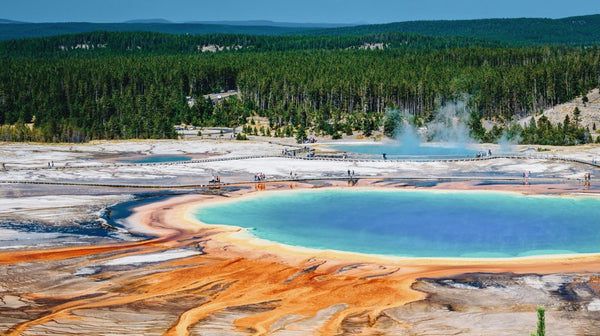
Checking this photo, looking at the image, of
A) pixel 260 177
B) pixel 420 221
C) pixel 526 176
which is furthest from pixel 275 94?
pixel 420 221

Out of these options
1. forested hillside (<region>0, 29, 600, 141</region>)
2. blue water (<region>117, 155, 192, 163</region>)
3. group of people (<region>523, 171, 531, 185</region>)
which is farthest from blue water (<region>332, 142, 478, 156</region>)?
blue water (<region>117, 155, 192, 163</region>)

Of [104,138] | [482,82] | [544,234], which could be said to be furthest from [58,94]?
[544,234]

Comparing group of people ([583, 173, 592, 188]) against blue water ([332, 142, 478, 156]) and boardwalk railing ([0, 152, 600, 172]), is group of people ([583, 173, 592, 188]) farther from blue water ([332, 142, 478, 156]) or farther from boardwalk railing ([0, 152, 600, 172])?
blue water ([332, 142, 478, 156])

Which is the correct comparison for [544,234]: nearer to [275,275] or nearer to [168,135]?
[275,275]

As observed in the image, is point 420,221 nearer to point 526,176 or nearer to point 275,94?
point 526,176

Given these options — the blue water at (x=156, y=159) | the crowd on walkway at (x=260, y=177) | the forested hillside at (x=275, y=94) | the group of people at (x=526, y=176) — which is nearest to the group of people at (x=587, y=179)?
the group of people at (x=526, y=176)

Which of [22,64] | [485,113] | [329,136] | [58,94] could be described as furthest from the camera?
[22,64]

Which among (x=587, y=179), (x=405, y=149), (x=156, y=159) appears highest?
(x=405, y=149)
